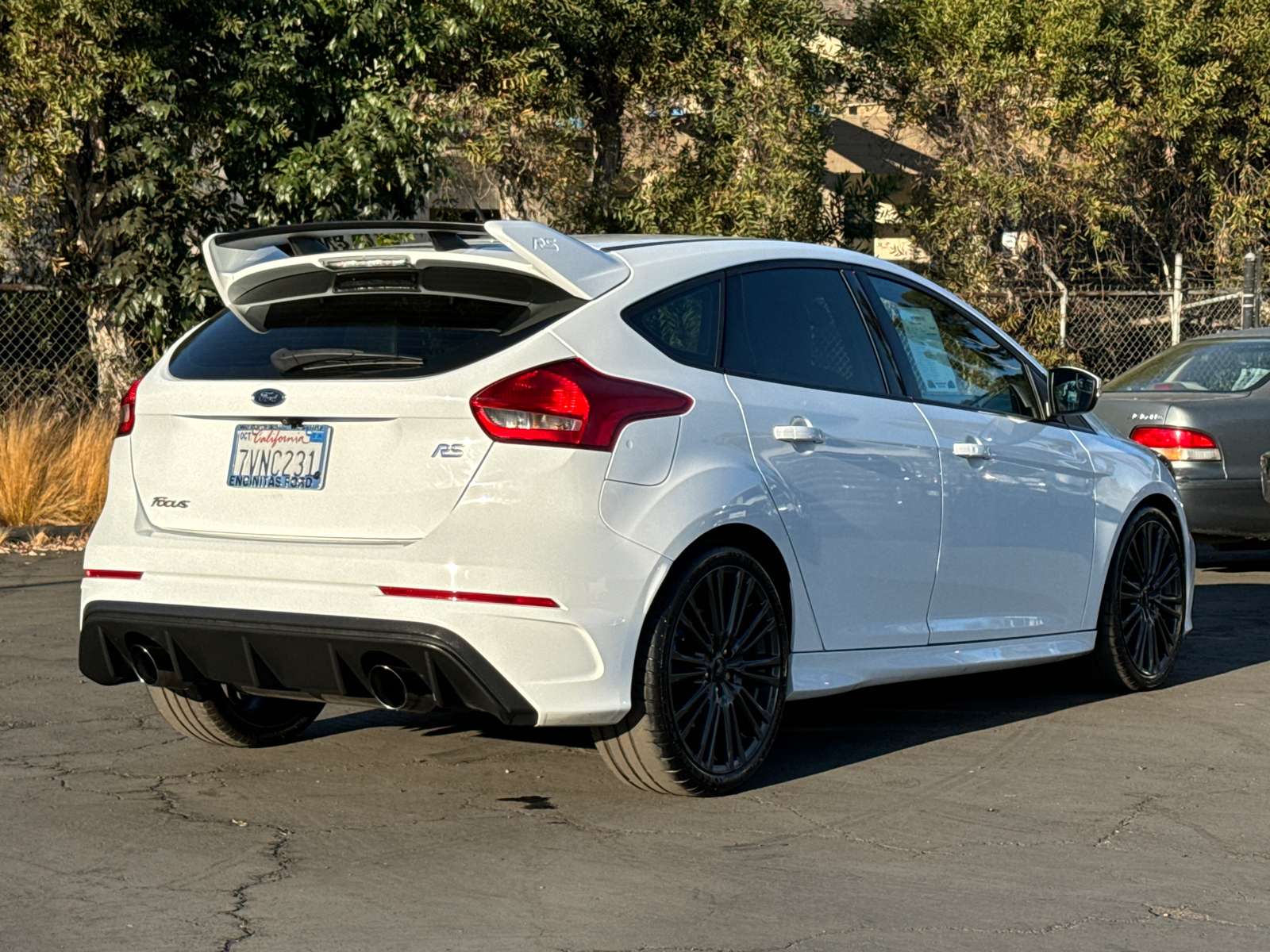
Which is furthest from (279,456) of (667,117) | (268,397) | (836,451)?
(667,117)

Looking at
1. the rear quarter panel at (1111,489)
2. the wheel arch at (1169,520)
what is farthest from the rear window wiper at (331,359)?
the wheel arch at (1169,520)

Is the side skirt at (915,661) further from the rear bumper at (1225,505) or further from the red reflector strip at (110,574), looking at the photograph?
the rear bumper at (1225,505)

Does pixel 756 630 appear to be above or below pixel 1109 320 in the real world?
below

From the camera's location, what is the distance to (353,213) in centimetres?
1468

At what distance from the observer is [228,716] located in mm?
6027

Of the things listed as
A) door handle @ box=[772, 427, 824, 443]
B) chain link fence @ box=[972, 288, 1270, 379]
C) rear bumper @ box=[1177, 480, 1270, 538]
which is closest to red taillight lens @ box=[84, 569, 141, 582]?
door handle @ box=[772, 427, 824, 443]

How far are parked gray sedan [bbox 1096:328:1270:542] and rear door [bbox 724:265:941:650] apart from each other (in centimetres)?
508

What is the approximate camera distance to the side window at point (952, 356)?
645 centimetres

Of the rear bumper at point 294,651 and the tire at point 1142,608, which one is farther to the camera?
the tire at point 1142,608

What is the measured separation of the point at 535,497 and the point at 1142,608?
11.6 ft

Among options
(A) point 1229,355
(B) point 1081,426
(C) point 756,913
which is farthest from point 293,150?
(C) point 756,913

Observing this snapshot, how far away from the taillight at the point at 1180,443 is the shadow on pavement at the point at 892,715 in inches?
89.4

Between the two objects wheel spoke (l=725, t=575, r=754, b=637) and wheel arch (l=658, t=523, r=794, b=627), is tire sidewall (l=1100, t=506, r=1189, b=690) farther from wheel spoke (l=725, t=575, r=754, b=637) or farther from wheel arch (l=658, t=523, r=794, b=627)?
wheel spoke (l=725, t=575, r=754, b=637)

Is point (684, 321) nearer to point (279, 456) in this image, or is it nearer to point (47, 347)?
point (279, 456)
